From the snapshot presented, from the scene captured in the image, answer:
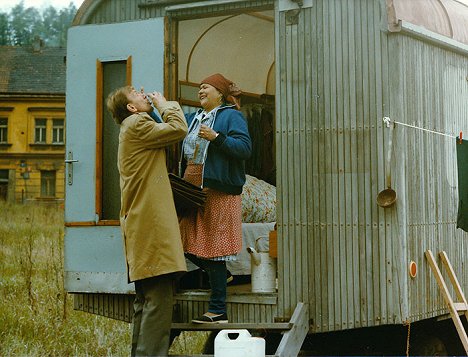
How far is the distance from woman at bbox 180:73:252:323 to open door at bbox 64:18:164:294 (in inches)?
28.9

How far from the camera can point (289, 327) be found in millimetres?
5695

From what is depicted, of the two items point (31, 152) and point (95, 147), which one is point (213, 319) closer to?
point (95, 147)

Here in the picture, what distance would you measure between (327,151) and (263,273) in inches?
42.4

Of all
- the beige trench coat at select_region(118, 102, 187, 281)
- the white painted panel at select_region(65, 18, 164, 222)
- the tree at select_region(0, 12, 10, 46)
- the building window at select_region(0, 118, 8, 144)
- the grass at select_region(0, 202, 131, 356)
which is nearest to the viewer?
the beige trench coat at select_region(118, 102, 187, 281)

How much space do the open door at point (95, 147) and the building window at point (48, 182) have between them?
35.3 meters

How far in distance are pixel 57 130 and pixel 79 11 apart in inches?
1347

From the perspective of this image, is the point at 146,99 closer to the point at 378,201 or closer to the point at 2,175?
the point at 378,201

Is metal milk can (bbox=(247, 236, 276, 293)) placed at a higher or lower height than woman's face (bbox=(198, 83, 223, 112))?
lower

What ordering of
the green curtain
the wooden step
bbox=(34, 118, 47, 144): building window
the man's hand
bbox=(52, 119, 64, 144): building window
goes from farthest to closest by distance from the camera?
bbox=(34, 118, 47, 144): building window < bbox=(52, 119, 64, 144): building window < the green curtain < the man's hand < the wooden step

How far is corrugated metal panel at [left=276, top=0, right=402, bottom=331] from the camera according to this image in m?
5.77

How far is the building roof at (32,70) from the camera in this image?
4116 centimetres

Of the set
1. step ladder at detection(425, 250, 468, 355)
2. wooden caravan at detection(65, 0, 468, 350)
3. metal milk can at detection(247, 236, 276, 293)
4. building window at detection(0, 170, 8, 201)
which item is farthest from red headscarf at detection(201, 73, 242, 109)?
building window at detection(0, 170, 8, 201)

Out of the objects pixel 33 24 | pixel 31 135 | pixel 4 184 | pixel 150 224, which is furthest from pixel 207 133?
pixel 33 24

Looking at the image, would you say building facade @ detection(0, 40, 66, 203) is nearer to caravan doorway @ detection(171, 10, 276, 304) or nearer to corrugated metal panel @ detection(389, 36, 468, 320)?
caravan doorway @ detection(171, 10, 276, 304)
